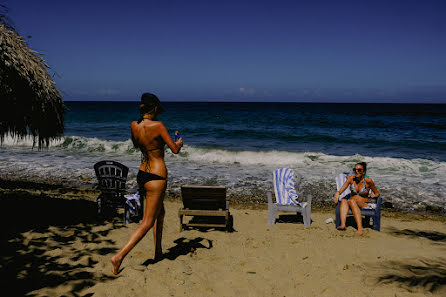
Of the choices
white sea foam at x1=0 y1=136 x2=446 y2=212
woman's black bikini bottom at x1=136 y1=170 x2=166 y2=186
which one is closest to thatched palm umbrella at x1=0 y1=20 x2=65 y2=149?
white sea foam at x1=0 y1=136 x2=446 y2=212

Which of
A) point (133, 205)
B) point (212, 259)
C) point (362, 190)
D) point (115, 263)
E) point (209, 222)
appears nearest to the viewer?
point (115, 263)

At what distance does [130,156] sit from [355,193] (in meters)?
14.8

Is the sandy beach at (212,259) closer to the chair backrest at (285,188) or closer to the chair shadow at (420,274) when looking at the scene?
the chair shadow at (420,274)

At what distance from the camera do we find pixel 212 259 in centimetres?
490

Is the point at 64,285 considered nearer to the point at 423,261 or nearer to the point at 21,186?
the point at 423,261

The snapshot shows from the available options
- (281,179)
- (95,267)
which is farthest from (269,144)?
(95,267)

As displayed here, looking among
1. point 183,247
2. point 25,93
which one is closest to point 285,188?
point 183,247

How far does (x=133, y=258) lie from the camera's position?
4637 millimetres

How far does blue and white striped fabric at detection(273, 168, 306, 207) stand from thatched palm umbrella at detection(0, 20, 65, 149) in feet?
17.1

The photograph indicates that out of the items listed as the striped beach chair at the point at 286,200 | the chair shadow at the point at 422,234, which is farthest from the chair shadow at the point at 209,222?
the chair shadow at the point at 422,234

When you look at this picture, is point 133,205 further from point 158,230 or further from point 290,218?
point 290,218

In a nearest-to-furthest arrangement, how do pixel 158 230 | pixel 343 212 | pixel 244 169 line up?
pixel 158 230
pixel 343 212
pixel 244 169

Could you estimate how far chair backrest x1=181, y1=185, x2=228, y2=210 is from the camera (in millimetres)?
6164

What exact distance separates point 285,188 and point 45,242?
5.15 meters
